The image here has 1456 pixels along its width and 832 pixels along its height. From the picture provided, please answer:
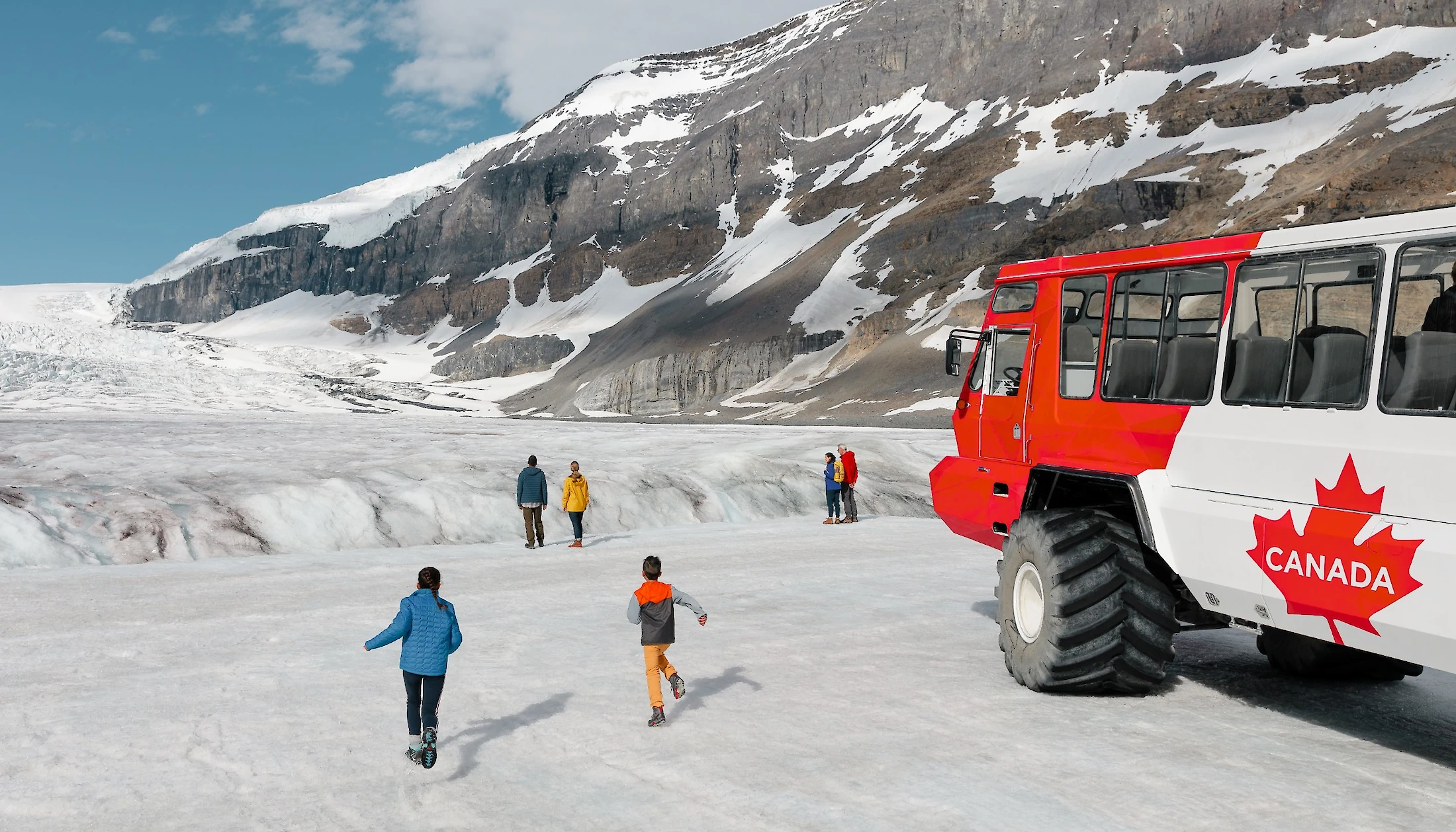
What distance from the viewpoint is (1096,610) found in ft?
24.5

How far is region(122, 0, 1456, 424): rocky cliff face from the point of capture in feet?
285

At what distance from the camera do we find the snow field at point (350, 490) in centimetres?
1697

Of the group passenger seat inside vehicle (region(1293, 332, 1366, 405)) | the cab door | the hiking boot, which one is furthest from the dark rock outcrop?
passenger seat inside vehicle (region(1293, 332, 1366, 405))

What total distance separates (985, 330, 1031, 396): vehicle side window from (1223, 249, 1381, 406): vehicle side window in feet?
7.42

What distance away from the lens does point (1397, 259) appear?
18.9ft

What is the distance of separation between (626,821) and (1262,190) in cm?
9244

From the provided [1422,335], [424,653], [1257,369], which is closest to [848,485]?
[1257,369]

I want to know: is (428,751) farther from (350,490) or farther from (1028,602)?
(350,490)

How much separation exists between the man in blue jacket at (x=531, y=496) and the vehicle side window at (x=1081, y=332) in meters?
11.3

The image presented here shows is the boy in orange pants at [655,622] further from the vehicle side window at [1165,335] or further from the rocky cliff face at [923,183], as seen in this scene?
the rocky cliff face at [923,183]

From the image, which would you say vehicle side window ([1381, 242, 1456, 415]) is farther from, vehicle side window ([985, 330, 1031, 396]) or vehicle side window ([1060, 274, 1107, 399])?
vehicle side window ([985, 330, 1031, 396])

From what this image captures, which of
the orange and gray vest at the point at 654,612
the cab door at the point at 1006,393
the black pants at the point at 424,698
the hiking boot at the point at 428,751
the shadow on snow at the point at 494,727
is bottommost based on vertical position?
the shadow on snow at the point at 494,727

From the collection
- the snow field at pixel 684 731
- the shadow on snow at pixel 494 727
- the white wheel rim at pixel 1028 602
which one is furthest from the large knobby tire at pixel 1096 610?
the shadow on snow at pixel 494 727

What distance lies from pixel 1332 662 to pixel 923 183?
395 ft
